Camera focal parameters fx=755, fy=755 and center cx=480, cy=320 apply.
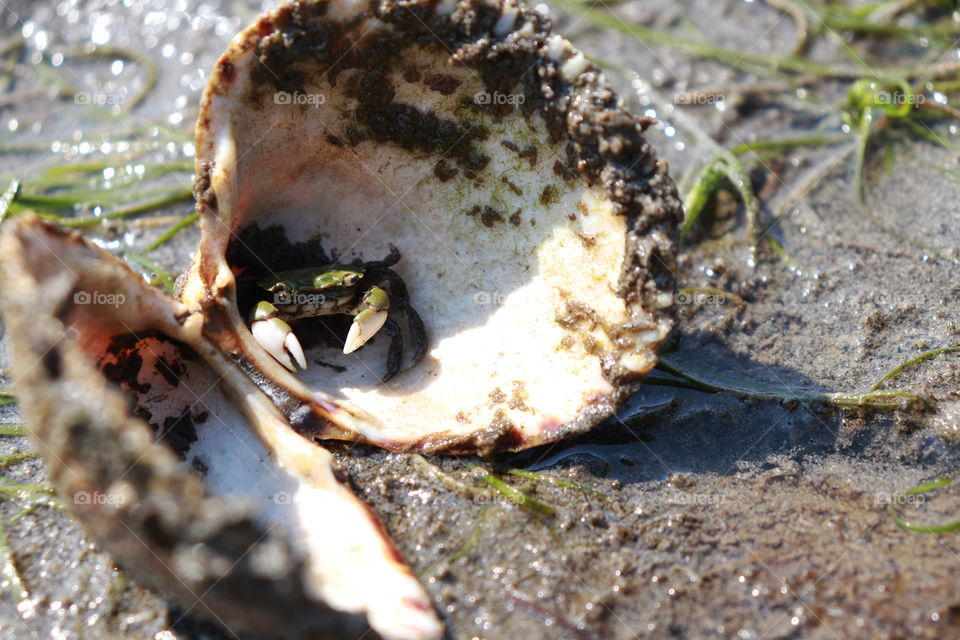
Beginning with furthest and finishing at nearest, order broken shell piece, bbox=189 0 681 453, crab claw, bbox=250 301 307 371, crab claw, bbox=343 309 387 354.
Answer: crab claw, bbox=343 309 387 354 < crab claw, bbox=250 301 307 371 < broken shell piece, bbox=189 0 681 453

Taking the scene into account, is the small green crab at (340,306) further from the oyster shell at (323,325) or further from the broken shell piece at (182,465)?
the broken shell piece at (182,465)

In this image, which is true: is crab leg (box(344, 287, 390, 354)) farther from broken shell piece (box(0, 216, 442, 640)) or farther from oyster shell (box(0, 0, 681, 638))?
broken shell piece (box(0, 216, 442, 640))

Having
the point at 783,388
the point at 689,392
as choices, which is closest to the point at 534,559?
the point at 689,392

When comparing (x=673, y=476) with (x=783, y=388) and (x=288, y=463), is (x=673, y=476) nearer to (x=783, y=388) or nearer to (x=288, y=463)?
(x=783, y=388)

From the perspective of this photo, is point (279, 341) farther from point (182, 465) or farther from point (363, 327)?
point (182, 465)

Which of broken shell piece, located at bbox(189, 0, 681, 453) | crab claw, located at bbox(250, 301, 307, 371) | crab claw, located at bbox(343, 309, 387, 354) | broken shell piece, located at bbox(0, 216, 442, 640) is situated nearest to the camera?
broken shell piece, located at bbox(0, 216, 442, 640)

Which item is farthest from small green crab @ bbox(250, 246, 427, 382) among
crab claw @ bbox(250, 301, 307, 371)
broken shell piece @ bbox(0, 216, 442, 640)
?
broken shell piece @ bbox(0, 216, 442, 640)

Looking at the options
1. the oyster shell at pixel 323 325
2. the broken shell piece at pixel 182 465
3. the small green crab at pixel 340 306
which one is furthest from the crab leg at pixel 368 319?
the broken shell piece at pixel 182 465

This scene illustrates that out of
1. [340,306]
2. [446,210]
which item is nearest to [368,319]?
[340,306]
